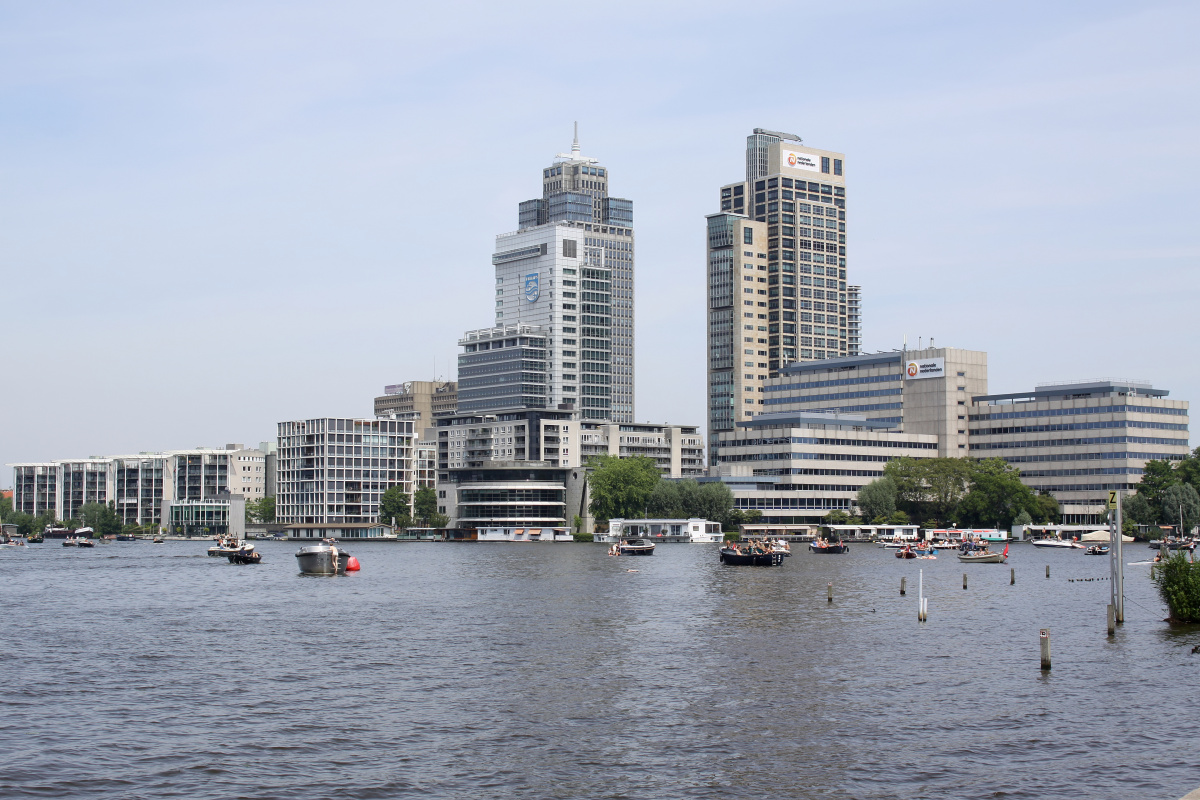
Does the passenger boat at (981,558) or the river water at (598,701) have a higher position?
the river water at (598,701)

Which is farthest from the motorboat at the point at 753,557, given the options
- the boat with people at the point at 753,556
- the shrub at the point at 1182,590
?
the shrub at the point at 1182,590

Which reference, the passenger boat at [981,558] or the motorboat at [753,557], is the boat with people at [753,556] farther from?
the passenger boat at [981,558]

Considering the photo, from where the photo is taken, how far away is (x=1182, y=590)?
7875cm

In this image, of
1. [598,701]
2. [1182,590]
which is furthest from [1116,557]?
[598,701]

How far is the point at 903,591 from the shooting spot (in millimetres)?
110812

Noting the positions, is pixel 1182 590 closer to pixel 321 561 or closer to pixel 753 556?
pixel 753 556

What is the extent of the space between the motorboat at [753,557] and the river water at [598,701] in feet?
201

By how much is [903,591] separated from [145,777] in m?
81.3

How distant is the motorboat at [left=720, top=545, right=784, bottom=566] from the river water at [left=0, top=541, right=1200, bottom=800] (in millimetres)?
61132

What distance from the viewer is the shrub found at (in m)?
78.6

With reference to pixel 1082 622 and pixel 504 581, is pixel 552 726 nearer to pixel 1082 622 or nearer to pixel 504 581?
pixel 1082 622

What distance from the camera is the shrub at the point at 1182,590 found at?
7862cm

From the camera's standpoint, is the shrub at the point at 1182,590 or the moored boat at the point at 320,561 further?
the moored boat at the point at 320,561

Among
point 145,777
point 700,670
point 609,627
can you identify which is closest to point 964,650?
point 700,670
